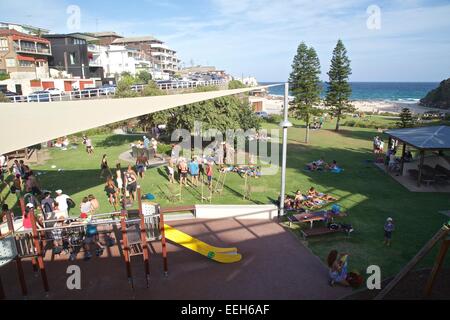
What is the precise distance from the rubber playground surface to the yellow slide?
183mm

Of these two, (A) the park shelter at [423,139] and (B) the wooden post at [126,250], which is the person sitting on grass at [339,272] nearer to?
(B) the wooden post at [126,250]

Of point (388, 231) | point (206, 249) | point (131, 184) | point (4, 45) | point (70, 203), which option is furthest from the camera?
point (4, 45)

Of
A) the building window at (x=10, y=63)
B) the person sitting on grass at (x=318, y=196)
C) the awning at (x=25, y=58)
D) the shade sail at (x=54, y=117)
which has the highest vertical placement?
the awning at (x=25, y=58)

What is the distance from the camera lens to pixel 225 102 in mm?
20594

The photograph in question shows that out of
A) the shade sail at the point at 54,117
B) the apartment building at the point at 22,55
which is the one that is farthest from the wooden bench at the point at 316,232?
the apartment building at the point at 22,55

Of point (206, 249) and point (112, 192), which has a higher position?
point (112, 192)

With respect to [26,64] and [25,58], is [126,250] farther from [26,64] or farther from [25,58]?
[26,64]

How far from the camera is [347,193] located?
14.0 metres

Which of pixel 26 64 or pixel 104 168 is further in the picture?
pixel 26 64

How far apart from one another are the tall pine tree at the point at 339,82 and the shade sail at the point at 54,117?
28368 mm

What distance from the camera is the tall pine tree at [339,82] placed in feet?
105

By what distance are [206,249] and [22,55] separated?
55706mm

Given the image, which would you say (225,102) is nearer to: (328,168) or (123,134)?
(328,168)

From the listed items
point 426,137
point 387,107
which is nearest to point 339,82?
point 426,137
